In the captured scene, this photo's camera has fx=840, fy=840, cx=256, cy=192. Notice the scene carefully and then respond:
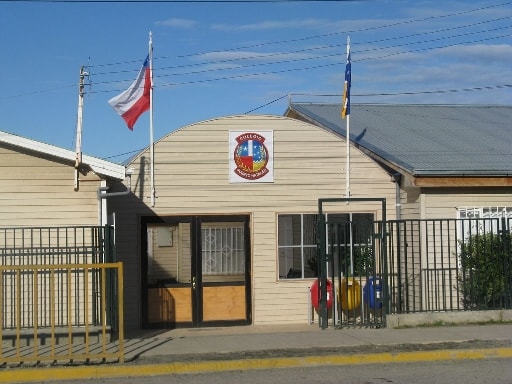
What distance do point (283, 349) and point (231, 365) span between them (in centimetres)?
126

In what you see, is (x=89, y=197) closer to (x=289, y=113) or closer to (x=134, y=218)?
(x=134, y=218)

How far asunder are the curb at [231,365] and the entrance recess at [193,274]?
4.15 m

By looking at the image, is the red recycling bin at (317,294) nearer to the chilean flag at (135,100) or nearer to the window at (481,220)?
the window at (481,220)

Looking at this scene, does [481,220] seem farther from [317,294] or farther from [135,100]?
[135,100]

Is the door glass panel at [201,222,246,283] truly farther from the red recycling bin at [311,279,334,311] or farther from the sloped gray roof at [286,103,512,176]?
the sloped gray roof at [286,103,512,176]

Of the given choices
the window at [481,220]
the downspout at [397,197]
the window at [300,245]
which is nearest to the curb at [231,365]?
the window at [481,220]

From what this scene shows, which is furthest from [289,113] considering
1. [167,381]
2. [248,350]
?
[167,381]

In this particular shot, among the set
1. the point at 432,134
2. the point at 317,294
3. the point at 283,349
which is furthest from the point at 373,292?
the point at 432,134

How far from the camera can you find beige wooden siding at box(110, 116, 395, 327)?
1630 cm

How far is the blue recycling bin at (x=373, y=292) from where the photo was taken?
50.5ft

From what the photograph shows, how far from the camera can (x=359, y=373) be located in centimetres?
1152

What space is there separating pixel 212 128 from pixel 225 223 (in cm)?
190

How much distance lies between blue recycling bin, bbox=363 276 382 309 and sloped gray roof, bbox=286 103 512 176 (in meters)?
2.31

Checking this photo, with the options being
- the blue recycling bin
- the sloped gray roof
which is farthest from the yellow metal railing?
the sloped gray roof
